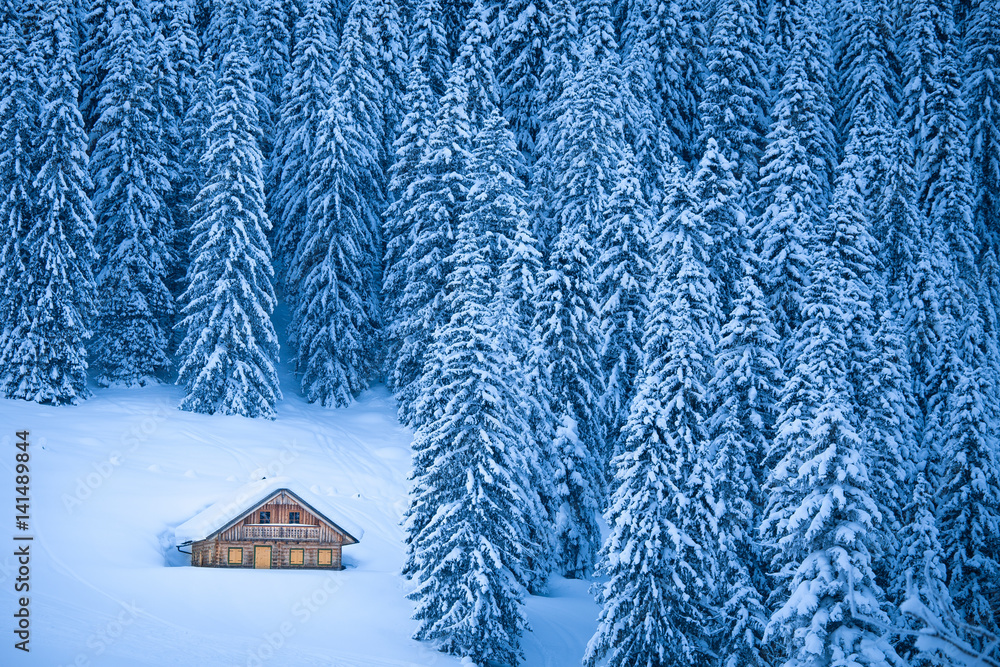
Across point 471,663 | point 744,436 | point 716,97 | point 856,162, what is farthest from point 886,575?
point 716,97

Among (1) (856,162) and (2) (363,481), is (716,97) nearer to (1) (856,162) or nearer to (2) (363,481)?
(1) (856,162)

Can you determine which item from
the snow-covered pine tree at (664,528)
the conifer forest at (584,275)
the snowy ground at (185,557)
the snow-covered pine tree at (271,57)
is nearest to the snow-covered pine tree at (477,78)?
the conifer forest at (584,275)

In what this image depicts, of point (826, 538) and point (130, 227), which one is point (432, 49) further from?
point (826, 538)

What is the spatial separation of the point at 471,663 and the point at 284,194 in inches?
1211

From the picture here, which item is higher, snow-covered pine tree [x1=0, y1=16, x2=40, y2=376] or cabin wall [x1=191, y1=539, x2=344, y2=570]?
snow-covered pine tree [x1=0, y1=16, x2=40, y2=376]

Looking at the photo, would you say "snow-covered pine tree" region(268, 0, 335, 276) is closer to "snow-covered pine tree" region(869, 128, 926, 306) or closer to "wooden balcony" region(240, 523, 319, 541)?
"wooden balcony" region(240, 523, 319, 541)

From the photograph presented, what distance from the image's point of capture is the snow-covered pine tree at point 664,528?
2158 cm

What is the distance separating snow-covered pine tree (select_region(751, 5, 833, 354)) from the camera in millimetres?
28688

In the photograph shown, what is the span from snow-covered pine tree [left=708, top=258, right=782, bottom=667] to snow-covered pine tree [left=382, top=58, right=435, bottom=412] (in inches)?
736

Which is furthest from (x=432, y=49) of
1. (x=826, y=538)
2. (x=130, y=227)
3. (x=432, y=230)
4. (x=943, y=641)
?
(x=943, y=641)

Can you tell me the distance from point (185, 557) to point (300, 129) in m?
23.8

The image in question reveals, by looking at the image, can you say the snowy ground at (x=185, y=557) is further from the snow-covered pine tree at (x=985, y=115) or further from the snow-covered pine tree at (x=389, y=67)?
the snow-covered pine tree at (x=985, y=115)

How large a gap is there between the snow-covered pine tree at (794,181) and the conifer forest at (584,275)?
17 cm

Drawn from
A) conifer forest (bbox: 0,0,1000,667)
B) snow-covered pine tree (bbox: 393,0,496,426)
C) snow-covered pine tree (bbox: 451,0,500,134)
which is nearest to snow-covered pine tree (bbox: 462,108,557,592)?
conifer forest (bbox: 0,0,1000,667)
